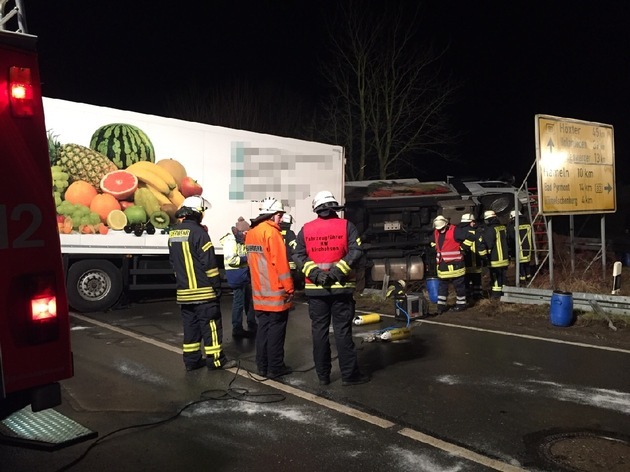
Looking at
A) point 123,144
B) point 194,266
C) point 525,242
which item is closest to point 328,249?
point 194,266

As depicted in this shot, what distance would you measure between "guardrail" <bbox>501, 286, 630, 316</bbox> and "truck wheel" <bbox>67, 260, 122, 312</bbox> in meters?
7.01

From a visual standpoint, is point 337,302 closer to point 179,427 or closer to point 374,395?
point 374,395

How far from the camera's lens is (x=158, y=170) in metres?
10.3

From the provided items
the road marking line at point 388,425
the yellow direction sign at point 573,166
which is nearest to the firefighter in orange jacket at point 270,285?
the road marking line at point 388,425

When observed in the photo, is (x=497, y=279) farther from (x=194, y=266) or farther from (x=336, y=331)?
(x=194, y=266)

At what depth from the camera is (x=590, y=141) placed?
11.5 metres

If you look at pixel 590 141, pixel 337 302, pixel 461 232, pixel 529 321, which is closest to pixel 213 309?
pixel 337 302

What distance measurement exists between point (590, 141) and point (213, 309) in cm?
893

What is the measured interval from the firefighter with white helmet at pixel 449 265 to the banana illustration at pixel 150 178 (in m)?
4.95

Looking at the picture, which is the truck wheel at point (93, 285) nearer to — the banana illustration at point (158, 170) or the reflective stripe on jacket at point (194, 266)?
Answer: the banana illustration at point (158, 170)

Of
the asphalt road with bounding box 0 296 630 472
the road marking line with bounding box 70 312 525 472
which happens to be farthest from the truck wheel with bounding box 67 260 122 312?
the road marking line with bounding box 70 312 525 472

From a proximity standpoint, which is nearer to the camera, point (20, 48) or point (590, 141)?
point (20, 48)

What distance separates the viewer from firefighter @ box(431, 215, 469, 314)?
10.0 meters

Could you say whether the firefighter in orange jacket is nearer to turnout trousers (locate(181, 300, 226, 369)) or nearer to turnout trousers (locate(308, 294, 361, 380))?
turnout trousers (locate(308, 294, 361, 380))
